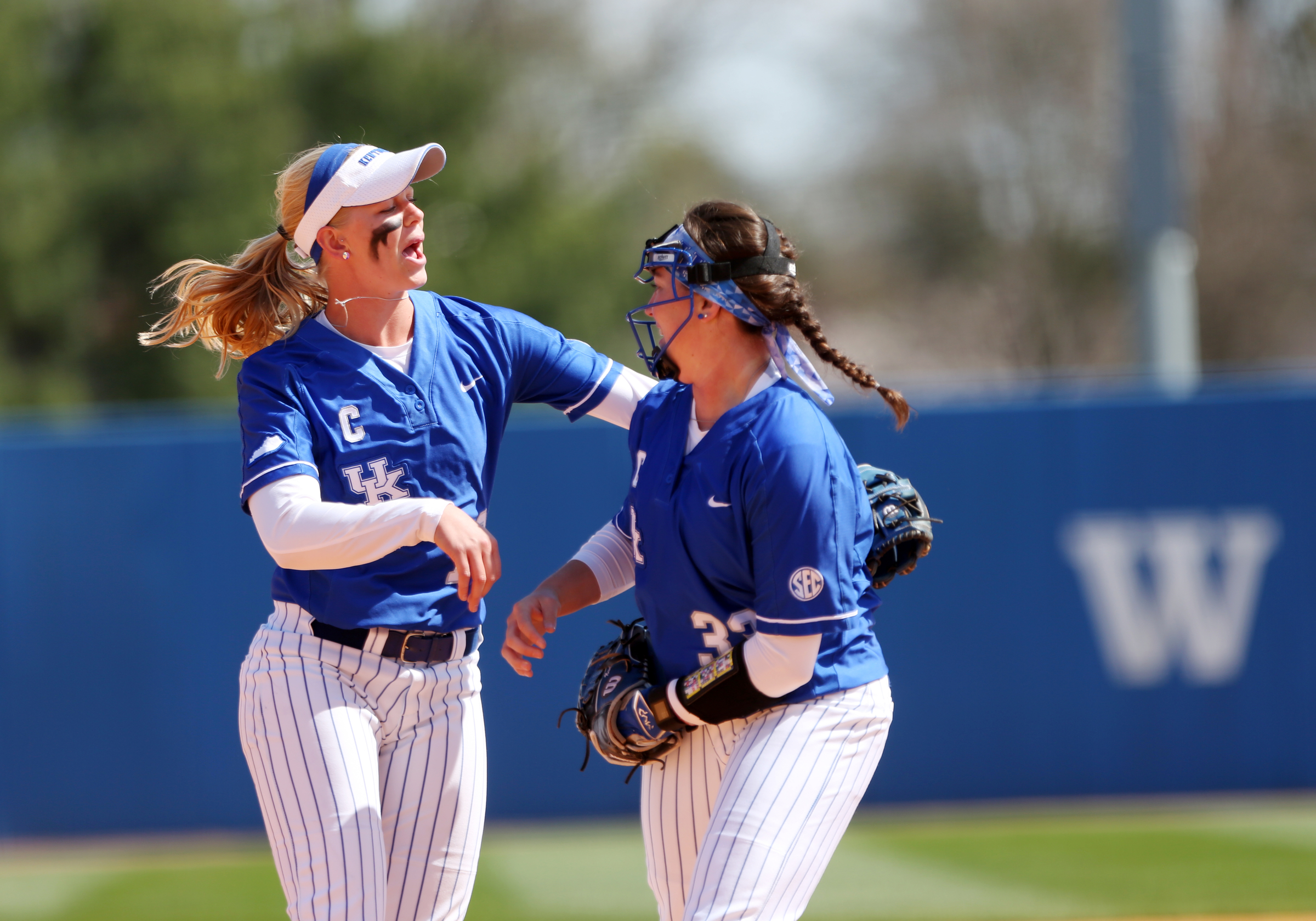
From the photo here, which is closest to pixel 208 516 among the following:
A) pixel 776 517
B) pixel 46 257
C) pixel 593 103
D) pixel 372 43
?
pixel 776 517

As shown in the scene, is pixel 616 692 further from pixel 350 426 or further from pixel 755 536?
pixel 350 426

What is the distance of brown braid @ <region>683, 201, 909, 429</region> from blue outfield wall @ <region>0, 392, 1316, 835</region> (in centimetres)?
458

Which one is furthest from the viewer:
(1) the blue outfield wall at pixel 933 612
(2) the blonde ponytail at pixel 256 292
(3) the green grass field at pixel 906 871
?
(1) the blue outfield wall at pixel 933 612

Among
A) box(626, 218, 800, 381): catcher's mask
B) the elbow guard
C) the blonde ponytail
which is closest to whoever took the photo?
the elbow guard

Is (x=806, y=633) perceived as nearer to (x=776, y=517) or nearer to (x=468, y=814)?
(x=776, y=517)

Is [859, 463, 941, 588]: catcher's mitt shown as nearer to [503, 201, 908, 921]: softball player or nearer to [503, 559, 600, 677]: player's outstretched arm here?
[503, 201, 908, 921]: softball player

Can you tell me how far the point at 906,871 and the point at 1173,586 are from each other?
2.25 m

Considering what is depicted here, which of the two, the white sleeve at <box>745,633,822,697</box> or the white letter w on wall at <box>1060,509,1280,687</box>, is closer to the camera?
the white sleeve at <box>745,633,822,697</box>

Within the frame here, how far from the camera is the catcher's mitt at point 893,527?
309 centimetres

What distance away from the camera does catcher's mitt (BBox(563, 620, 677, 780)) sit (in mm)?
2996

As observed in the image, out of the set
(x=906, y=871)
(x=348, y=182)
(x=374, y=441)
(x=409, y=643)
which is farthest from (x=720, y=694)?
(x=906, y=871)

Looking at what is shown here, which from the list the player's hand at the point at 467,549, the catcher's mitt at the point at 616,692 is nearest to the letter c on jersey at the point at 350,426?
the player's hand at the point at 467,549

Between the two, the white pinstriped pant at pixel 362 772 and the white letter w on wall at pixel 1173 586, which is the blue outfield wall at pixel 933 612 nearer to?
the white letter w on wall at pixel 1173 586

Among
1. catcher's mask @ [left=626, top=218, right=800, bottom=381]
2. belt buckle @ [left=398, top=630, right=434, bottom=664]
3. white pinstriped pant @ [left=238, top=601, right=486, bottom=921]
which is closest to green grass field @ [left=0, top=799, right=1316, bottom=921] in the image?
white pinstriped pant @ [left=238, top=601, right=486, bottom=921]
